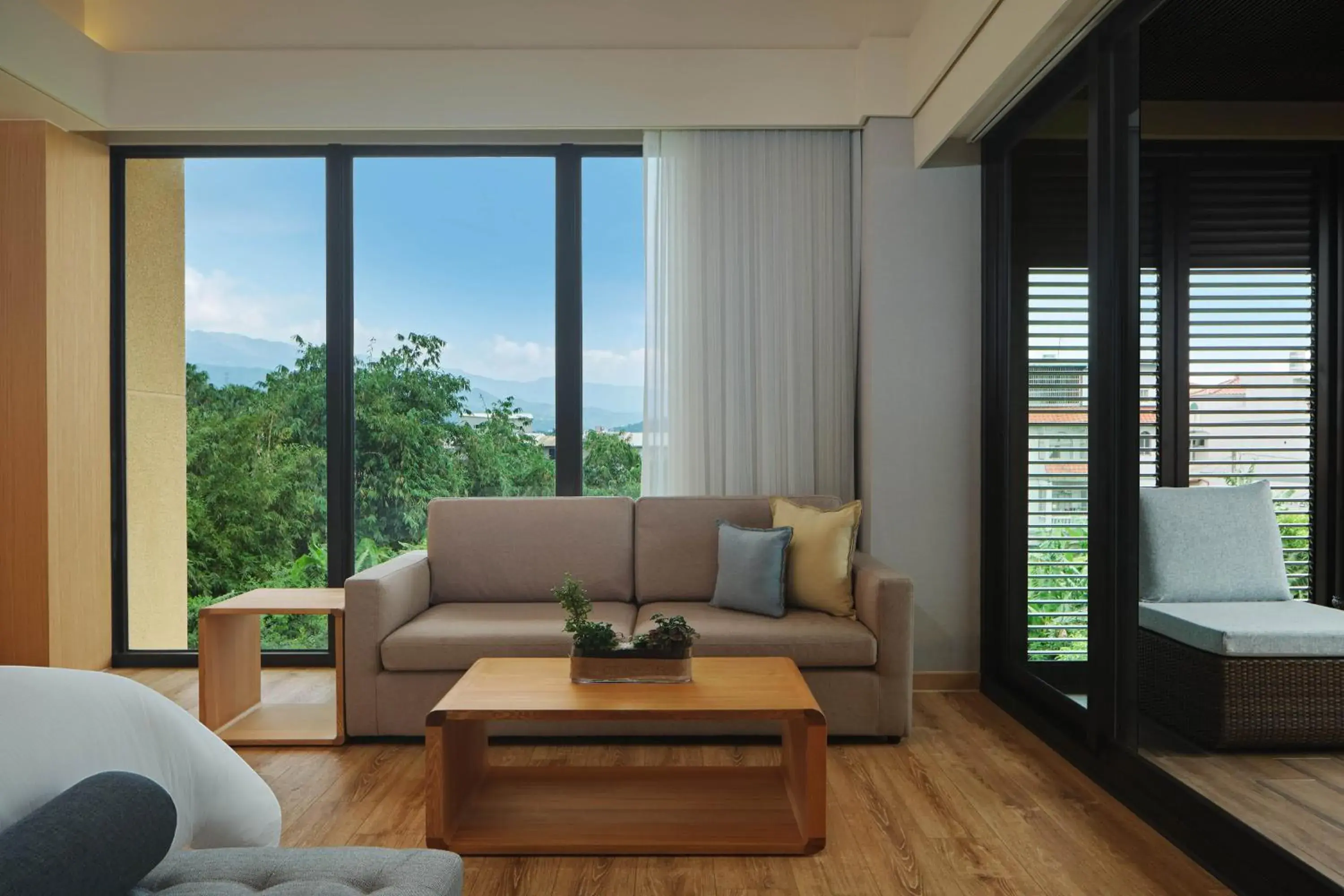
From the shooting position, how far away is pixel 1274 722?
95.3 inches

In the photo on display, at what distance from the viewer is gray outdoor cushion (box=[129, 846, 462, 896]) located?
153 cm

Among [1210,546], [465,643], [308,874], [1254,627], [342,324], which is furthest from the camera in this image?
[342,324]

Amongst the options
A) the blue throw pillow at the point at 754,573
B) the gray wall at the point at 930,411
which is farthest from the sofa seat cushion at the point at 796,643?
the gray wall at the point at 930,411

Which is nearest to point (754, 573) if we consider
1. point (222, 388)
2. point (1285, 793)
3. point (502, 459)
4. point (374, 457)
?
point (502, 459)

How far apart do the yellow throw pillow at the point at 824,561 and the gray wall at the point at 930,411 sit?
49 cm

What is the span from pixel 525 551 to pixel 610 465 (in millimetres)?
737

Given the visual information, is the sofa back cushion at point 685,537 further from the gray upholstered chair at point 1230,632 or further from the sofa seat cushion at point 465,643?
the gray upholstered chair at point 1230,632

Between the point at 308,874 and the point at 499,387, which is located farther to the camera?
the point at 499,387

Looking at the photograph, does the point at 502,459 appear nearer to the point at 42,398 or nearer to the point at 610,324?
the point at 610,324

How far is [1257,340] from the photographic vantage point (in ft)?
8.26

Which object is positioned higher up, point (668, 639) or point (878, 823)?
point (668, 639)

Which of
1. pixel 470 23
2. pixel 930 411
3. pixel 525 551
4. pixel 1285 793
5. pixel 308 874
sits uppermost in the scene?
pixel 470 23

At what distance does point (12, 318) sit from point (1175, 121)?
4531 mm

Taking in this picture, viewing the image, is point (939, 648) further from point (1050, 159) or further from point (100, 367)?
point (100, 367)
